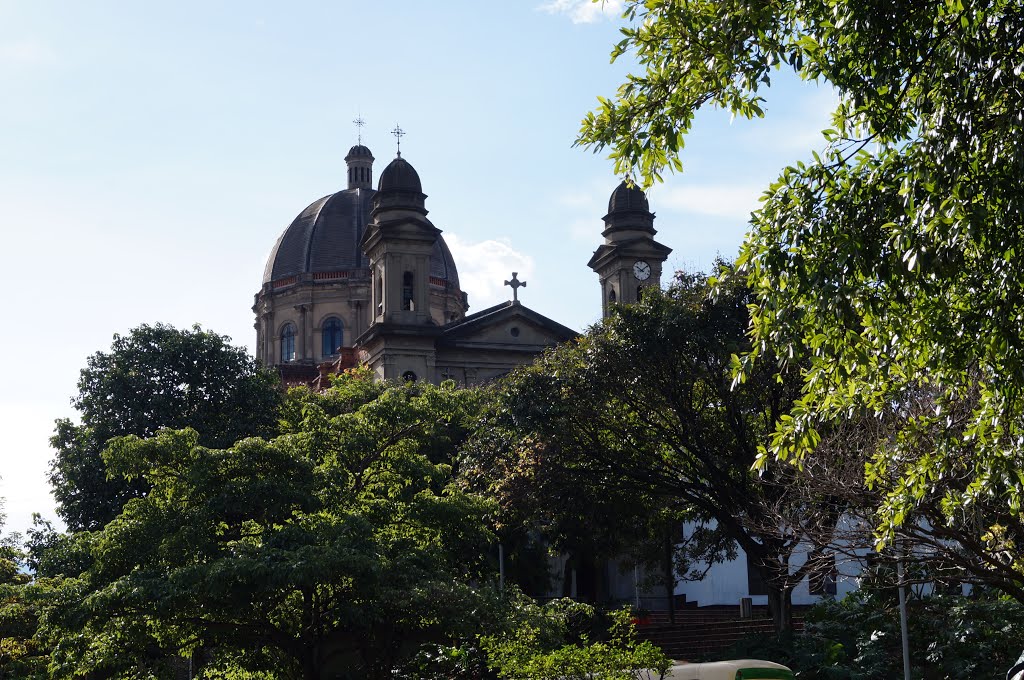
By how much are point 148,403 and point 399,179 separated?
1841 cm

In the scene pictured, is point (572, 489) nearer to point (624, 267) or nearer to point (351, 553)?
point (351, 553)

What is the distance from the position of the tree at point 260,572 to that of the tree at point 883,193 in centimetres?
1008

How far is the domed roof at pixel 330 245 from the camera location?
77812 millimetres

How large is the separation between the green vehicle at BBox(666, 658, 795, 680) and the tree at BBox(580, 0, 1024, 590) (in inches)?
389

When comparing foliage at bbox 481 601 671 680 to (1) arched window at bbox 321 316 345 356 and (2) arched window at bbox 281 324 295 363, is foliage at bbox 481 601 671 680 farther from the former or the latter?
A: (2) arched window at bbox 281 324 295 363

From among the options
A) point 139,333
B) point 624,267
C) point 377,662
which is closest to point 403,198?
point 624,267

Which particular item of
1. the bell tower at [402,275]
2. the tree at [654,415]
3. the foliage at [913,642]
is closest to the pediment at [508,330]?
the bell tower at [402,275]

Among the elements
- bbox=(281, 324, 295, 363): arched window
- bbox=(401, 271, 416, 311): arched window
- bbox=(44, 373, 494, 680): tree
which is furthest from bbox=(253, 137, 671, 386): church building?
bbox=(44, 373, 494, 680): tree

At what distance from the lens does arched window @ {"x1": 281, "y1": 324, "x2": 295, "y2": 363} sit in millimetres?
78438

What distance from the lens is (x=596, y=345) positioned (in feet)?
94.7

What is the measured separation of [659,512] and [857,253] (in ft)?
77.3

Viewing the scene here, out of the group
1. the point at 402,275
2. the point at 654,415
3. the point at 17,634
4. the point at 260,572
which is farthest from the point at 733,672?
the point at 402,275

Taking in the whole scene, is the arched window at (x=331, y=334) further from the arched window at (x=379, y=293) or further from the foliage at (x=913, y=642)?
the foliage at (x=913, y=642)

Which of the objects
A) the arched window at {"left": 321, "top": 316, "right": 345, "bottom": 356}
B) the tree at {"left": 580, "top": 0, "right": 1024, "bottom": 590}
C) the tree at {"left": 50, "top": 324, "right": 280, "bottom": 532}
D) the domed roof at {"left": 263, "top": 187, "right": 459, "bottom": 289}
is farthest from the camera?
the domed roof at {"left": 263, "top": 187, "right": 459, "bottom": 289}
